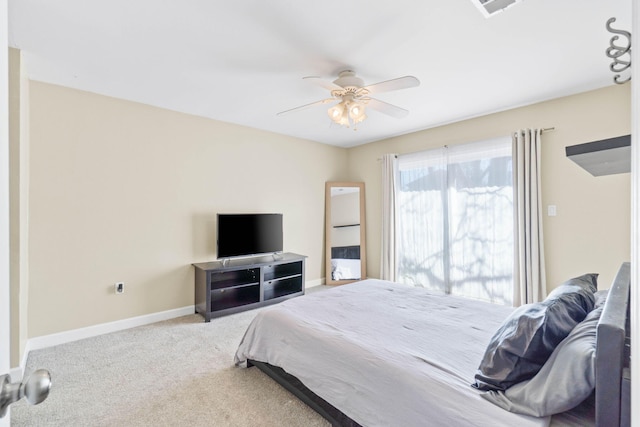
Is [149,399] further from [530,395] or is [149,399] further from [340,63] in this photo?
[340,63]

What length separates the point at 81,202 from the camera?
3119 millimetres

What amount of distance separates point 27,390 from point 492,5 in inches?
100

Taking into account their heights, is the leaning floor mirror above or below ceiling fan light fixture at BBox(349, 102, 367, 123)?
below

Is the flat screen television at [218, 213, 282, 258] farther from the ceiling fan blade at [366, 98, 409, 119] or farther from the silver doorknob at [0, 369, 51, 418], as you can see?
the silver doorknob at [0, 369, 51, 418]

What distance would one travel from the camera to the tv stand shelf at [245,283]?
12.0 feet

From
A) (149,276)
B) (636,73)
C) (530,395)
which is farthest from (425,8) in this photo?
(149,276)

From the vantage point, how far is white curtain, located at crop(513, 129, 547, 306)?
11.4 ft

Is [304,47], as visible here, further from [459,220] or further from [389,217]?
[389,217]

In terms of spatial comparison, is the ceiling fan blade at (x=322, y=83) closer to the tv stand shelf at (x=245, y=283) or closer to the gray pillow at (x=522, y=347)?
the gray pillow at (x=522, y=347)

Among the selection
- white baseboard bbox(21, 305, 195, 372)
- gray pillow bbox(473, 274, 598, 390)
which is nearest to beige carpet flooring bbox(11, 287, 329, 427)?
white baseboard bbox(21, 305, 195, 372)

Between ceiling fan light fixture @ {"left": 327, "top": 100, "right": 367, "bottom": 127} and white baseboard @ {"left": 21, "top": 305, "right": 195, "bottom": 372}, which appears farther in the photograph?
white baseboard @ {"left": 21, "top": 305, "right": 195, "bottom": 372}

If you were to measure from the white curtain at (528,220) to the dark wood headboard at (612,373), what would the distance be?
9.16ft

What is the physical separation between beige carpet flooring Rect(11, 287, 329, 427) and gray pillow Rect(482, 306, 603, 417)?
113 centimetres

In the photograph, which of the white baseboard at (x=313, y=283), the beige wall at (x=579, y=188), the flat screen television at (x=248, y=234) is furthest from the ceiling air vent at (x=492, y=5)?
the white baseboard at (x=313, y=283)
